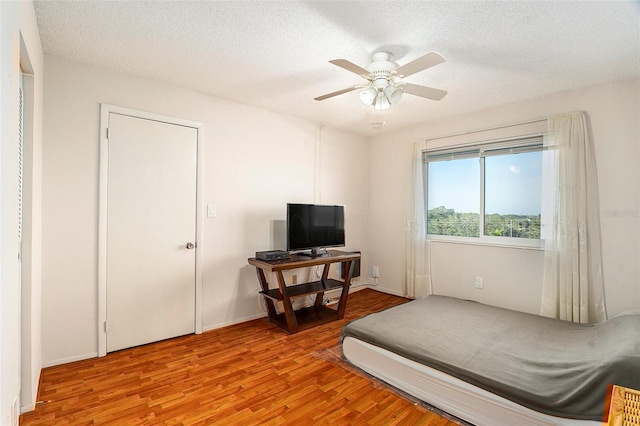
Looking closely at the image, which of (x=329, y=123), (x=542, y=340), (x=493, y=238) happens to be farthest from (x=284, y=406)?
(x=329, y=123)

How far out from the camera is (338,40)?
7.11ft

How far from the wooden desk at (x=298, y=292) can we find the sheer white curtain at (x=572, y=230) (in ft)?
6.67

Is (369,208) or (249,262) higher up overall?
(369,208)

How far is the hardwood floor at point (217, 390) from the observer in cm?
187

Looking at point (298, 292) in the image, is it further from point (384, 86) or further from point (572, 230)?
point (572, 230)

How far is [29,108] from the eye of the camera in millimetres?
1930

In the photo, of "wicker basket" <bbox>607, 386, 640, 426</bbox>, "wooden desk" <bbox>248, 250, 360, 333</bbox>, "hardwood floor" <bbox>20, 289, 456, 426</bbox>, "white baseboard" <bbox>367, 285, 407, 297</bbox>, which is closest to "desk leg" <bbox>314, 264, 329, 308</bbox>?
"wooden desk" <bbox>248, 250, 360, 333</bbox>

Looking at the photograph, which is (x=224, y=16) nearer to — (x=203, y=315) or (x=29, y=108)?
(x=29, y=108)

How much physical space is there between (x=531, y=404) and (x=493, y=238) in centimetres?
235

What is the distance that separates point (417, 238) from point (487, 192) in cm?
103

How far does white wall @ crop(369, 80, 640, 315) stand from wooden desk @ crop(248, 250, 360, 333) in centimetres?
124

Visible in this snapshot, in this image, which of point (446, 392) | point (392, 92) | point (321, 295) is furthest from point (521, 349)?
point (321, 295)

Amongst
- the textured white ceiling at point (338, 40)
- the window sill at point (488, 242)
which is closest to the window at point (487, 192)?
the window sill at point (488, 242)

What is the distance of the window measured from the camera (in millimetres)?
3410
